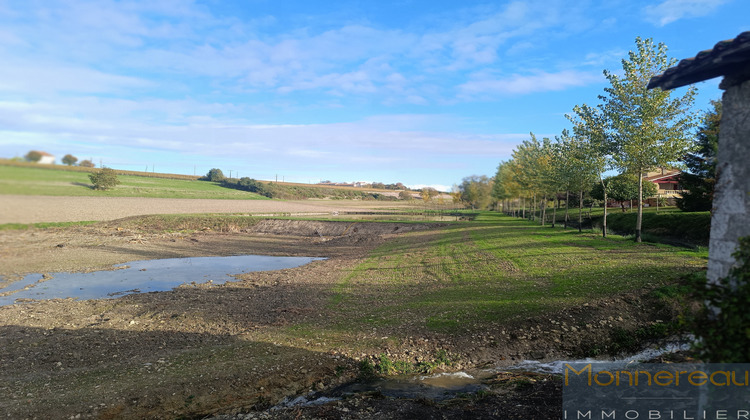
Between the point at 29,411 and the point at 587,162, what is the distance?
35136 mm

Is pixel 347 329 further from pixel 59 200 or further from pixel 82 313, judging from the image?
pixel 82 313

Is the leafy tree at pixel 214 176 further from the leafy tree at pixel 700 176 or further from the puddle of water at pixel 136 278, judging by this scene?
the leafy tree at pixel 700 176

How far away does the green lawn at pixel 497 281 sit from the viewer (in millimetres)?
12562

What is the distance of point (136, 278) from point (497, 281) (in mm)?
23271

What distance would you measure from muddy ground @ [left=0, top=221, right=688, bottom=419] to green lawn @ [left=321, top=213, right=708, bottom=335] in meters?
1.13

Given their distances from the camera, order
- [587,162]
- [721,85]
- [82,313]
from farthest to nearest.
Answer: [587,162]
[82,313]
[721,85]

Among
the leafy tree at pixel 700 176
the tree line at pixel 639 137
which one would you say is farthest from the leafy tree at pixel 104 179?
the leafy tree at pixel 700 176

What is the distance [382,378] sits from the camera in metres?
9.26

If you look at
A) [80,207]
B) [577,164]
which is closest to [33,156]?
[80,207]

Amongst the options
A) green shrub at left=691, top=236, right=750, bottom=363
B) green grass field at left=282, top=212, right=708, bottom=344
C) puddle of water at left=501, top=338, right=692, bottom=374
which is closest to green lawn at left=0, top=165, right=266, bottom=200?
green grass field at left=282, top=212, right=708, bottom=344

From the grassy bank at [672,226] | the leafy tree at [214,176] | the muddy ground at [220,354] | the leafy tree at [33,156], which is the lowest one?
the muddy ground at [220,354]

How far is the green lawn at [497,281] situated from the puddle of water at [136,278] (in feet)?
35.2

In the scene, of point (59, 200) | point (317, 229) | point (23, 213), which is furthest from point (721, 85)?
point (317, 229)

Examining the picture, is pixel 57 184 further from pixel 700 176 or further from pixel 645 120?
pixel 700 176
